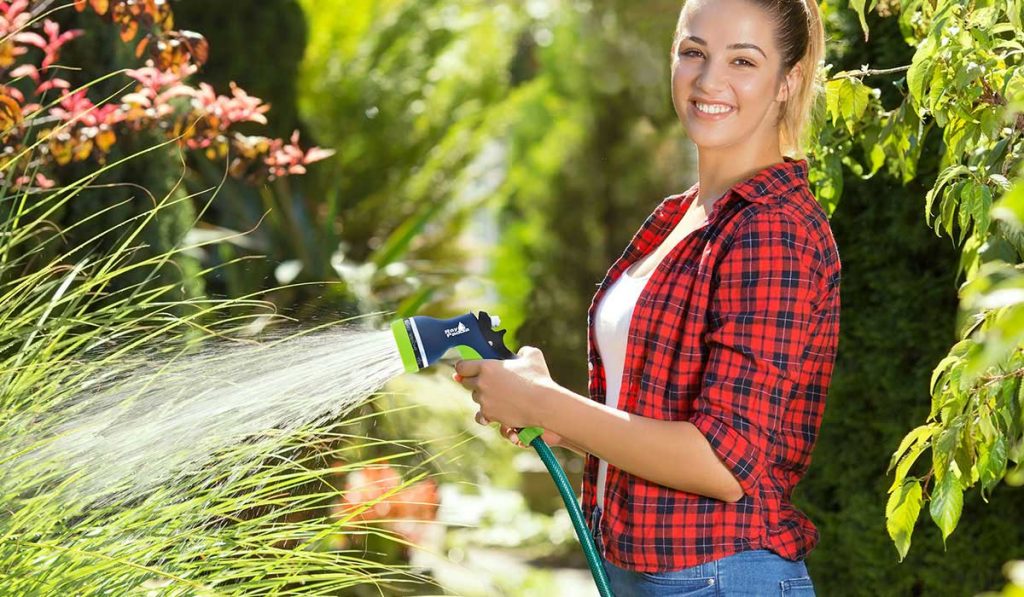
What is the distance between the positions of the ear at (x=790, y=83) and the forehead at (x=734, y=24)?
2.7 inches

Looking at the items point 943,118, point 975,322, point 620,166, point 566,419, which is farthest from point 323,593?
point 620,166

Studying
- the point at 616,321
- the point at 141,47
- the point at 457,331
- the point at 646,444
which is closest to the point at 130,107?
the point at 141,47

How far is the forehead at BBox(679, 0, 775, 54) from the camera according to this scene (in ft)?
6.15

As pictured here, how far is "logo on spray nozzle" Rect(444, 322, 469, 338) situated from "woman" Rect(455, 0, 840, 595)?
0.05 m

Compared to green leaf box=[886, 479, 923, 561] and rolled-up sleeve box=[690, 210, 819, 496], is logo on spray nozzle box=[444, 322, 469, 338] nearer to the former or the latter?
rolled-up sleeve box=[690, 210, 819, 496]

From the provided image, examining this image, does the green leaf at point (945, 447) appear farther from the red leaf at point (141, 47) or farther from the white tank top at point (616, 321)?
the red leaf at point (141, 47)

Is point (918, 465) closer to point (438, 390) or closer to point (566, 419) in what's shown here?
point (566, 419)

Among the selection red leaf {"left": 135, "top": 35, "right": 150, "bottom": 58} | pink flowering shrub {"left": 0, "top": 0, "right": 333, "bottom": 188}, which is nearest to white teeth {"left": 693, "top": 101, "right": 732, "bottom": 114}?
pink flowering shrub {"left": 0, "top": 0, "right": 333, "bottom": 188}

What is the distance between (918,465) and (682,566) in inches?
53.6

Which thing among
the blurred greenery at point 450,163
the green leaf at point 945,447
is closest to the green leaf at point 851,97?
the green leaf at point 945,447

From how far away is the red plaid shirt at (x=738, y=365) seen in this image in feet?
5.62

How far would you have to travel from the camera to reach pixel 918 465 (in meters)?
2.95

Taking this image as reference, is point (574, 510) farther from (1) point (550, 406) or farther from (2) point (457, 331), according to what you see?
(2) point (457, 331)

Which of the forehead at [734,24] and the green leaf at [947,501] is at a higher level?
the forehead at [734,24]
